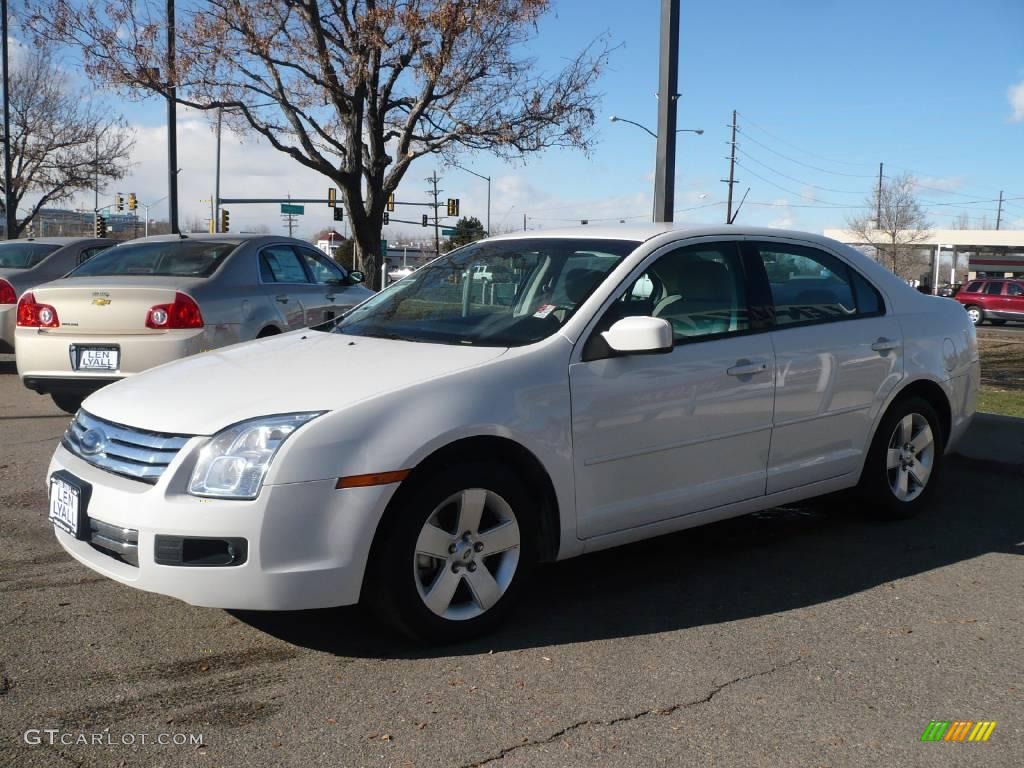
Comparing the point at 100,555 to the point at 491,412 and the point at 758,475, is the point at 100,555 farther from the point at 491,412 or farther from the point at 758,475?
the point at 758,475

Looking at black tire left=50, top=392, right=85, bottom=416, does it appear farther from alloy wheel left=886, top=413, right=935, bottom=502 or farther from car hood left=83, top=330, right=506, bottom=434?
alloy wheel left=886, top=413, right=935, bottom=502

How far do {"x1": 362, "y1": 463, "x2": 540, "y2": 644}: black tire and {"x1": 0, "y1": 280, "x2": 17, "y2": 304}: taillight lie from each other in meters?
8.99

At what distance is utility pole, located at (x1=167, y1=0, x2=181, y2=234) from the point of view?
18531 millimetres

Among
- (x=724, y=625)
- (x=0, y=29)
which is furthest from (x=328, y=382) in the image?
(x=0, y=29)

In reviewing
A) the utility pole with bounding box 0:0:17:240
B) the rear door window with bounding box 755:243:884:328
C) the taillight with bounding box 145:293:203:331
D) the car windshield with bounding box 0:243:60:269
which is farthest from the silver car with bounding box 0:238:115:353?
the utility pole with bounding box 0:0:17:240

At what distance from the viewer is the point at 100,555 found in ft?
12.6

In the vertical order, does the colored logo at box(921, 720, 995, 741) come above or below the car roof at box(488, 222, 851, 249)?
below

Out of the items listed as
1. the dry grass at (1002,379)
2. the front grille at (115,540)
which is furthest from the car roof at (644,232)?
the dry grass at (1002,379)

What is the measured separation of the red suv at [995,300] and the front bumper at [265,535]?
37624mm

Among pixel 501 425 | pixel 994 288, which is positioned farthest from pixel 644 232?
pixel 994 288

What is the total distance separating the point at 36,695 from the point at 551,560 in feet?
6.32

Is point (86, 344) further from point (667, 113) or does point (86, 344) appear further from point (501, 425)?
point (667, 113)

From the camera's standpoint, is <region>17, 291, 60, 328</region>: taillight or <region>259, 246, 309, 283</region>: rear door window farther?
<region>259, 246, 309, 283</region>: rear door window

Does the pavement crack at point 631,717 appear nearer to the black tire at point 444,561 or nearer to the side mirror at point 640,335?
the black tire at point 444,561
